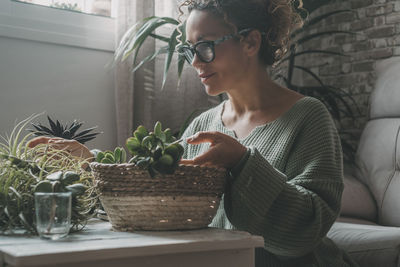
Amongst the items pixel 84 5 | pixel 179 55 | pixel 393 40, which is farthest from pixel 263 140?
pixel 393 40

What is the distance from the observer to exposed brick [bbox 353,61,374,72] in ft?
9.49

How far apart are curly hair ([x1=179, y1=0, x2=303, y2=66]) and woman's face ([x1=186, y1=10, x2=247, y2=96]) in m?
0.03

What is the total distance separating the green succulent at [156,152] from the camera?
83cm

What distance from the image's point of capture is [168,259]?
0.76 metres

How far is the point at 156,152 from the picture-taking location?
84 centimetres

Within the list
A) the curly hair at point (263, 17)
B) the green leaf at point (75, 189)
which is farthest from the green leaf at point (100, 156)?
the curly hair at point (263, 17)

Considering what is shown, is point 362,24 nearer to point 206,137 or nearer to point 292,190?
point 292,190

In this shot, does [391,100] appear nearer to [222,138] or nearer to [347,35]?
[347,35]

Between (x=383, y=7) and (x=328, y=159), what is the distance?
1.93 m

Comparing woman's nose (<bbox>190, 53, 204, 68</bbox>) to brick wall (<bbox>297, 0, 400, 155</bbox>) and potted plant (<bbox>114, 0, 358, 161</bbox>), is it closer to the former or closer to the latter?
potted plant (<bbox>114, 0, 358, 161</bbox>)

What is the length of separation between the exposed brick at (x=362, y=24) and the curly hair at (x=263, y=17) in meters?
1.53

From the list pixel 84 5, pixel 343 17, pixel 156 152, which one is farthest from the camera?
pixel 343 17

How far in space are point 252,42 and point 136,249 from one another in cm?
85

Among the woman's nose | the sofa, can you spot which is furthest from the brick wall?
the woman's nose
